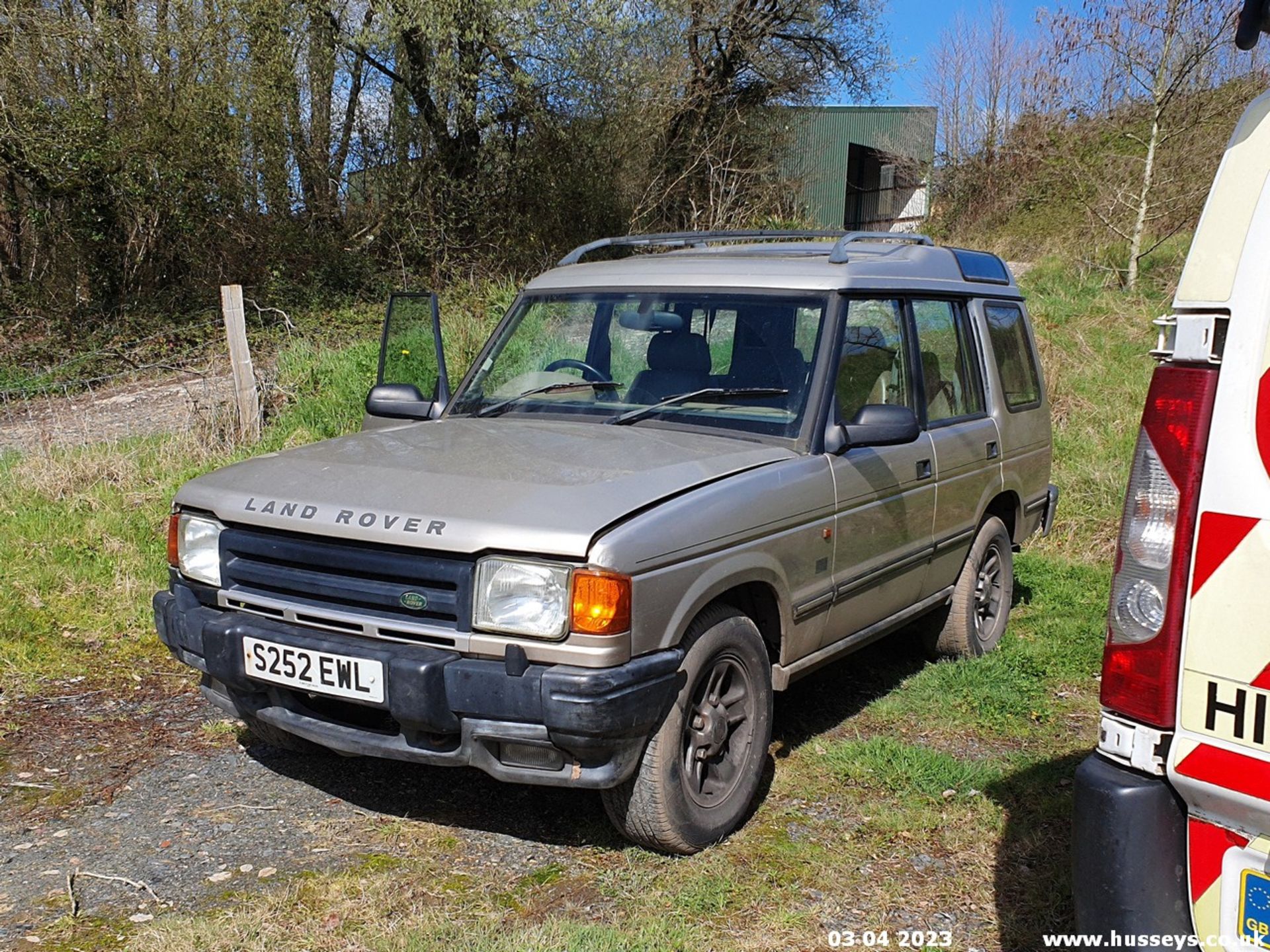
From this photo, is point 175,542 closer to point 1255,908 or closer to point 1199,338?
point 1199,338

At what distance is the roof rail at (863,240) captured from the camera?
4688mm

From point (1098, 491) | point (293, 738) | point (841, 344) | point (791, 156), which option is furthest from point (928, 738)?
point (791, 156)

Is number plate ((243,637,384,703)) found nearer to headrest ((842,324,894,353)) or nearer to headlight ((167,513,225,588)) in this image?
headlight ((167,513,225,588))

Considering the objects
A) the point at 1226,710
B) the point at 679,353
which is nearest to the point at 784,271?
the point at 679,353

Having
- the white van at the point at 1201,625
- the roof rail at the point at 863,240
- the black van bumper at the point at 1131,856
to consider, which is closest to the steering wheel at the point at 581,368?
the roof rail at the point at 863,240

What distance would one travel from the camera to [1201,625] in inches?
83.0

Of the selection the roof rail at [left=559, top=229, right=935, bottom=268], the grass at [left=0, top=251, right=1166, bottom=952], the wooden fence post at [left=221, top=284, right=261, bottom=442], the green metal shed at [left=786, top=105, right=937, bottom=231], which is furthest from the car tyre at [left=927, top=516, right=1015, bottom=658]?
the green metal shed at [left=786, top=105, right=937, bottom=231]

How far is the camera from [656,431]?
4289 mm

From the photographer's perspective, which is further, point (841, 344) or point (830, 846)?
point (841, 344)

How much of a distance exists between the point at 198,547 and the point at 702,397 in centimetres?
192

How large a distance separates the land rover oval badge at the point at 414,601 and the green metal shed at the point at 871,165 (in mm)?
21728

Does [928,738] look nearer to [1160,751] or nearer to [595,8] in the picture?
[1160,751]

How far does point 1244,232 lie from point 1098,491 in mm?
6878

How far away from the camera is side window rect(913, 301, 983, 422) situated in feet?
16.8
